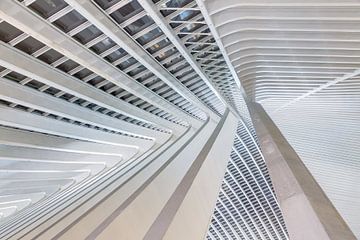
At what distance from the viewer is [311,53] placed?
11.9 meters

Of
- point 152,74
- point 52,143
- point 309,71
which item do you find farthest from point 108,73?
point 309,71

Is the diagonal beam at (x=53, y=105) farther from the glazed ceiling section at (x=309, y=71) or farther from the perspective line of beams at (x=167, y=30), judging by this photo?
the glazed ceiling section at (x=309, y=71)

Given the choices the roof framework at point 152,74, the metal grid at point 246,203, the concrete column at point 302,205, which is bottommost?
the metal grid at point 246,203

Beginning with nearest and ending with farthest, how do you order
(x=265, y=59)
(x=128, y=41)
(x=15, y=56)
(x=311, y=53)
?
(x=15, y=56) → (x=128, y=41) → (x=311, y=53) → (x=265, y=59)

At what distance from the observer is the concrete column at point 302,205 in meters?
4.12

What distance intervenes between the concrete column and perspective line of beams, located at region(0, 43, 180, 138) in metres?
6.48

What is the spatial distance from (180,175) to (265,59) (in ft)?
20.7

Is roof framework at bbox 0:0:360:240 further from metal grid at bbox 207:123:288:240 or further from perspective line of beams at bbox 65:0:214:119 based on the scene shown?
metal grid at bbox 207:123:288:240

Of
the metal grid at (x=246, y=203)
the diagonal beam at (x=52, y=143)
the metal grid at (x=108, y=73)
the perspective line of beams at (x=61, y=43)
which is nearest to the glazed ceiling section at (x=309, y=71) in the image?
the metal grid at (x=108, y=73)

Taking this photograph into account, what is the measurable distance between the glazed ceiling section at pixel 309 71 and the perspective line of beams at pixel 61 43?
3.55 meters

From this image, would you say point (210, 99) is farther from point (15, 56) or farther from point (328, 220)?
point (328, 220)

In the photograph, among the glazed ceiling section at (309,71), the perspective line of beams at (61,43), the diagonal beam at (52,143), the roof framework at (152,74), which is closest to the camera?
the perspective line of beams at (61,43)

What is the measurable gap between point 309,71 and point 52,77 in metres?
8.55

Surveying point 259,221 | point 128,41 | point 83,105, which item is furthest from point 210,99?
point 259,221
